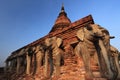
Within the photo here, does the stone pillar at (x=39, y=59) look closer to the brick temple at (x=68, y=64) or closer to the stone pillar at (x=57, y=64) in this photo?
the brick temple at (x=68, y=64)

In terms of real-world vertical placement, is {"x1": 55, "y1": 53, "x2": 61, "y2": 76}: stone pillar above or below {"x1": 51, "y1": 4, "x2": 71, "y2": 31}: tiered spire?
below

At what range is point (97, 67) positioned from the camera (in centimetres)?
529

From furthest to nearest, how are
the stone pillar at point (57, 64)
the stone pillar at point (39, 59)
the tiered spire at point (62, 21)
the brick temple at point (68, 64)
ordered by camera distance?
the tiered spire at point (62, 21), the stone pillar at point (39, 59), the stone pillar at point (57, 64), the brick temple at point (68, 64)

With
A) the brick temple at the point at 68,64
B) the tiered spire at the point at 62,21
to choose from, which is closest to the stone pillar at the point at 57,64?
the brick temple at the point at 68,64

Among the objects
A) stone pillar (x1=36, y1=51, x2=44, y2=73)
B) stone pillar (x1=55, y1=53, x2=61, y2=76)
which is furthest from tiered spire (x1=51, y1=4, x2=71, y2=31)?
stone pillar (x1=55, y1=53, x2=61, y2=76)

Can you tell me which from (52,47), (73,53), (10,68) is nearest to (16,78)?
(10,68)

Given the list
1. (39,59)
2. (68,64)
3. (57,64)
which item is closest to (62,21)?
(39,59)

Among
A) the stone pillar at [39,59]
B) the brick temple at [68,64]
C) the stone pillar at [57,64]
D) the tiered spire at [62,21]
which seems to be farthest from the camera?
the tiered spire at [62,21]

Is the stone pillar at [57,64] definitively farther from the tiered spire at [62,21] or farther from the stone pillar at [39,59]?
the tiered spire at [62,21]

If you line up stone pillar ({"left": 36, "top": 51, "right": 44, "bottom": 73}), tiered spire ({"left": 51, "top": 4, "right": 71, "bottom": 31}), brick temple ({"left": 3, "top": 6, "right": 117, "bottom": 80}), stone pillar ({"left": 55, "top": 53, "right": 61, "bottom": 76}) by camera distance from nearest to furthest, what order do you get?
brick temple ({"left": 3, "top": 6, "right": 117, "bottom": 80}) < stone pillar ({"left": 55, "top": 53, "right": 61, "bottom": 76}) < stone pillar ({"left": 36, "top": 51, "right": 44, "bottom": 73}) < tiered spire ({"left": 51, "top": 4, "right": 71, "bottom": 31})

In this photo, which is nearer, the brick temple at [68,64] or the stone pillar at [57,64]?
the brick temple at [68,64]

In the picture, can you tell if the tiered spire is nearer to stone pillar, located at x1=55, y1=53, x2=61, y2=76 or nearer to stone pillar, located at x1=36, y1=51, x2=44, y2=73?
stone pillar, located at x1=36, y1=51, x2=44, y2=73

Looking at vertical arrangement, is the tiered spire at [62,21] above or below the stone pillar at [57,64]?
above

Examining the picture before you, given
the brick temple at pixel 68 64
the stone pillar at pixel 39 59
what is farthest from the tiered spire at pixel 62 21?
the stone pillar at pixel 39 59
